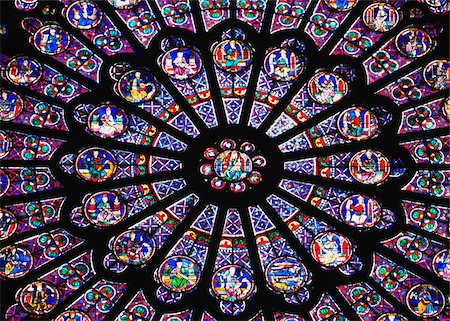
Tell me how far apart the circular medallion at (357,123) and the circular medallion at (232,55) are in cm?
169

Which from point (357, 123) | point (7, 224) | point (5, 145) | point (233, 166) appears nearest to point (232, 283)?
point (233, 166)

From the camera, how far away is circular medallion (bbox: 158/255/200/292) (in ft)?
52.5

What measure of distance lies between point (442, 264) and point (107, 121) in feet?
17.3

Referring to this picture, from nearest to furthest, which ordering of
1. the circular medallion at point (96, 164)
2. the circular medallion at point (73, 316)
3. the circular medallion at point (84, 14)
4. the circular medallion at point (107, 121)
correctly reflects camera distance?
1. the circular medallion at point (73, 316)
2. the circular medallion at point (96, 164)
3. the circular medallion at point (107, 121)
4. the circular medallion at point (84, 14)

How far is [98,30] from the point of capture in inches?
686

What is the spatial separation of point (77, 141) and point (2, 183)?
1.24 m

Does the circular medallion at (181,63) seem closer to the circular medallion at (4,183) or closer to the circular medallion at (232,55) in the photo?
the circular medallion at (232,55)

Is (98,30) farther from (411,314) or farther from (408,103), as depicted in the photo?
(411,314)

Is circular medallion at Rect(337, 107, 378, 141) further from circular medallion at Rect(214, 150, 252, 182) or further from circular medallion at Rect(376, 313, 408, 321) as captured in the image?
circular medallion at Rect(376, 313, 408, 321)

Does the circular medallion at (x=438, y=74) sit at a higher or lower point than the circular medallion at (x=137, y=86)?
higher

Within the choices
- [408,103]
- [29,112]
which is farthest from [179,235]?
[408,103]

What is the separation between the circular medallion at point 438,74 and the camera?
17094 millimetres

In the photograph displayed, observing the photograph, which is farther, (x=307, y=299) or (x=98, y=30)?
(x=98, y=30)

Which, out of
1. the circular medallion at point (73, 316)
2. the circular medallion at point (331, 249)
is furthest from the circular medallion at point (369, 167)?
the circular medallion at point (73, 316)
